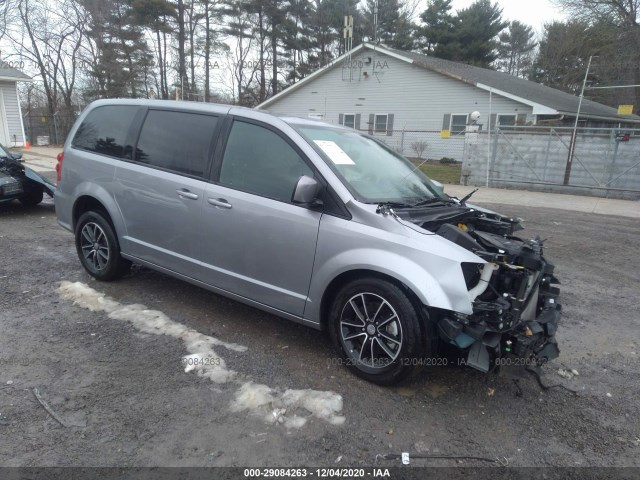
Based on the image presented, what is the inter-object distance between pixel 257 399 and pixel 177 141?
2405 millimetres

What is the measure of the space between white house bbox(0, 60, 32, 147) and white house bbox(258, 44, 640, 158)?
13.9m

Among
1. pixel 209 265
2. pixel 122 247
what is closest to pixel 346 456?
pixel 209 265

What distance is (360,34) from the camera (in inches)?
1409

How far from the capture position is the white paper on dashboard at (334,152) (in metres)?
3.45

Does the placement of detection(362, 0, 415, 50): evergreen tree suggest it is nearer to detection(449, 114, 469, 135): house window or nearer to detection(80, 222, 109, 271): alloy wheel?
detection(449, 114, 469, 135): house window

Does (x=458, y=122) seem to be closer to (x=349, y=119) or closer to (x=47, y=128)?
(x=349, y=119)

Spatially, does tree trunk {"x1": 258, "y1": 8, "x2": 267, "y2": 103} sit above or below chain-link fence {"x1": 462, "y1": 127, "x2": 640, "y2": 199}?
above

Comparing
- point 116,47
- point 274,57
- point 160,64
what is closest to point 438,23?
point 274,57

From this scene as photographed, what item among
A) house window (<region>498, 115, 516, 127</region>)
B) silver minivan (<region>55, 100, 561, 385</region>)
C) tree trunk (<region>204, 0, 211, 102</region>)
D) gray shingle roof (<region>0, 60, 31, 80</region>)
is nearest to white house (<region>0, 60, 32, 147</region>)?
gray shingle roof (<region>0, 60, 31, 80</region>)

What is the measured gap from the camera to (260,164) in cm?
360

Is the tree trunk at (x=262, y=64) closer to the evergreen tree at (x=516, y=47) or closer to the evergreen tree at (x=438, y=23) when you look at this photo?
the evergreen tree at (x=438, y=23)

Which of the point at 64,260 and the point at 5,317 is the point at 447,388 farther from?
the point at 64,260

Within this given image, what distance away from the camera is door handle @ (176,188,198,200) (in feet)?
12.5

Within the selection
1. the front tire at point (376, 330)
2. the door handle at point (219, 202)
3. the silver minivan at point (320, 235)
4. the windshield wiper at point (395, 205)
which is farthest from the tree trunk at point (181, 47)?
the front tire at point (376, 330)
